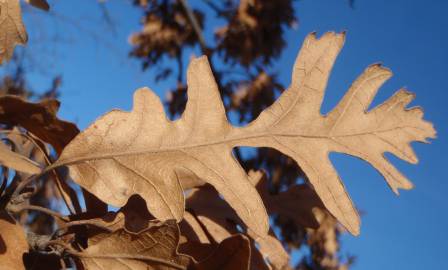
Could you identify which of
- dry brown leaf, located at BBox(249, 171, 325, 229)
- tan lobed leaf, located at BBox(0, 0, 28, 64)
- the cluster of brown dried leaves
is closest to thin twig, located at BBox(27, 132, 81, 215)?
the cluster of brown dried leaves

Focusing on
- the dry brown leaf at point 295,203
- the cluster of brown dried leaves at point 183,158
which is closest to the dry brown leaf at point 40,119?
the cluster of brown dried leaves at point 183,158

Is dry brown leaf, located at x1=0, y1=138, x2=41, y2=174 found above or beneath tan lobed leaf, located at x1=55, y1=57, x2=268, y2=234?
beneath

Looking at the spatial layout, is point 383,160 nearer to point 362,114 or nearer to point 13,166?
point 362,114

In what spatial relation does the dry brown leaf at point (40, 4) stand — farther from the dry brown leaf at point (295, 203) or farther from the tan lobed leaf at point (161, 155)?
A: the dry brown leaf at point (295, 203)

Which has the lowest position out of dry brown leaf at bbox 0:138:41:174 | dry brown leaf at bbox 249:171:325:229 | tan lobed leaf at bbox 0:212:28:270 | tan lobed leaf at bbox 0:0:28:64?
tan lobed leaf at bbox 0:212:28:270

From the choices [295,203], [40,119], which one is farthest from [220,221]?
[40,119]

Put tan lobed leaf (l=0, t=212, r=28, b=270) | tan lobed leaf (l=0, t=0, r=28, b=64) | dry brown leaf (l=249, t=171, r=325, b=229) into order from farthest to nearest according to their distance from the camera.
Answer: dry brown leaf (l=249, t=171, r=325, b=229) < tan lobed leaf (l=0, t=0, r=28, b=64) < tan lobed leaf (l=0, t=212, r=28, b=270)

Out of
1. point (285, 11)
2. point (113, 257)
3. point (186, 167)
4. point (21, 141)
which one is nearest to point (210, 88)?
point (186, 167)

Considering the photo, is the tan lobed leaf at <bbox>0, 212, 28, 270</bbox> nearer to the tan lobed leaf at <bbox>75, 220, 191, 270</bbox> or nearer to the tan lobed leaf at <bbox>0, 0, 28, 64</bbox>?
the tan lobed leaf at <bbox>75, 220, 191, 270</bbox>

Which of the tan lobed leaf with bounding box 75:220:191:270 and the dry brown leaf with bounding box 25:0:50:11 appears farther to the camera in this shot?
the dry brown leaf with bounding box 25:0:50:11
